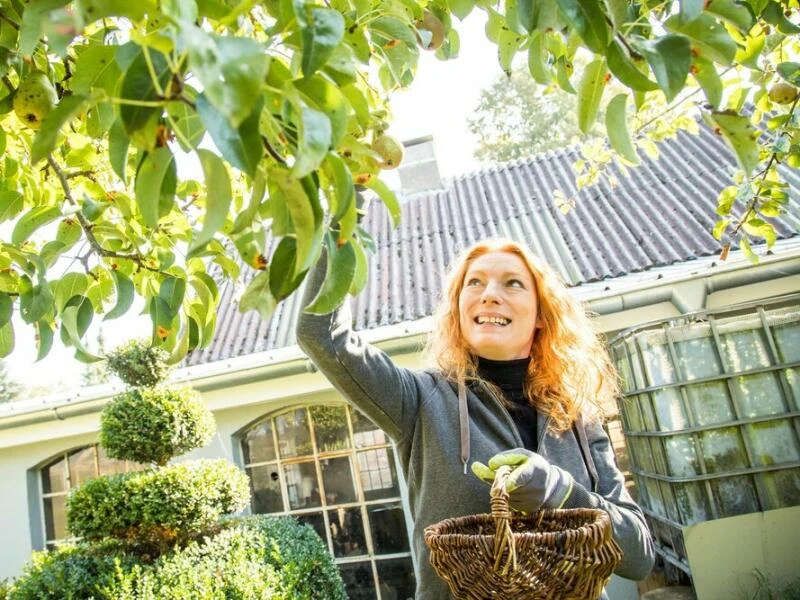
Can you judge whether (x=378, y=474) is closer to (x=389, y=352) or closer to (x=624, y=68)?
(x=389, y=352)

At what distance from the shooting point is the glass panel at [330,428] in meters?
6.14

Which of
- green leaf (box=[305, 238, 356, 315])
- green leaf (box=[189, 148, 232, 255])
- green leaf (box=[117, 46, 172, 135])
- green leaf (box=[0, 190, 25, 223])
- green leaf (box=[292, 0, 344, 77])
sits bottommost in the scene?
green leaf (box=[305, 238, 356, 315])

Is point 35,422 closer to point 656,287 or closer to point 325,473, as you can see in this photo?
point 325,473

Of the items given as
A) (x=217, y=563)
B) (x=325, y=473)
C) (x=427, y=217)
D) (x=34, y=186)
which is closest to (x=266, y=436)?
(x=325, y=473)

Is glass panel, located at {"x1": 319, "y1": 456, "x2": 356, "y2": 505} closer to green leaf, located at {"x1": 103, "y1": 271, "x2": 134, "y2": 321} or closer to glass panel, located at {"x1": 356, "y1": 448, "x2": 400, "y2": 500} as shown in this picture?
glass panel, located at {"x1": 356, "y1": 448, "x2": 400, "y2": 500}

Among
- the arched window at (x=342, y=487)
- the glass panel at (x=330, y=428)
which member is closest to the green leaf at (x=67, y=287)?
the arched window at (x=342, y=487)

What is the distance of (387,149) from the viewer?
41.3 inches

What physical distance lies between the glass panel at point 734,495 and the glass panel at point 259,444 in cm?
378

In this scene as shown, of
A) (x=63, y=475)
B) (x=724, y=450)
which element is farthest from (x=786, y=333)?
(x=63, y=475)

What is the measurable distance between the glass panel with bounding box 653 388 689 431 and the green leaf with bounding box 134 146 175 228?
13.9 ft

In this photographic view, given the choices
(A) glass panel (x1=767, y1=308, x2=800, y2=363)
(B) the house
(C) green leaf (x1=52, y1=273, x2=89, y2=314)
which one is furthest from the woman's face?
(A) glass panel (x1=767, y1=308, x2=800, y2=363)

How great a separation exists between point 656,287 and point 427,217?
3906mm

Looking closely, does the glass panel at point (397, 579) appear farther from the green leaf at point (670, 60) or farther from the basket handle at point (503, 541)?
the green leaf at point (670, 60)

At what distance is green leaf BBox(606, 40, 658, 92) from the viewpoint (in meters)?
0.67
